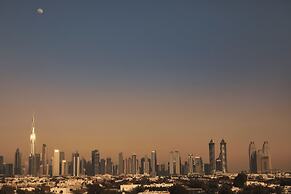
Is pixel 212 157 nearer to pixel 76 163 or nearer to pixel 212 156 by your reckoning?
pixel 212 156

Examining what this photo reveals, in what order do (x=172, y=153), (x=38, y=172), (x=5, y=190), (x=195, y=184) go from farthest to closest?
(x=172, y=153) → (x=38, y=172) → (x=195, y=184) → (x=5, y=190)

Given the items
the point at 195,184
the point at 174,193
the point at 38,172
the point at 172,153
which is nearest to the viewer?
the point at 174,193

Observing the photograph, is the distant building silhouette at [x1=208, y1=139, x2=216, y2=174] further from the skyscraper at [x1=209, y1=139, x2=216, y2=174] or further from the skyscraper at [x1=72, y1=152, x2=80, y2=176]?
the skyscraper at [x1=72, y1=152, x2=80, y2=176]

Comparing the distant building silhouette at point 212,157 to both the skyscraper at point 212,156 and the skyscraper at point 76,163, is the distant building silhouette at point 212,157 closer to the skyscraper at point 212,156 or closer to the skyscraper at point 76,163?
the skyscraper at point 212,156

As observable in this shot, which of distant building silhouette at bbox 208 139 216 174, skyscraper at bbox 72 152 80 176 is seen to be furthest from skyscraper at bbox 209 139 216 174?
skyscraper at bbox 72 152 80 176

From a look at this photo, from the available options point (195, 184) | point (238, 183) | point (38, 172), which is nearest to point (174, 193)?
point (195, 184)

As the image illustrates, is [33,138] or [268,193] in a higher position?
[33,138]

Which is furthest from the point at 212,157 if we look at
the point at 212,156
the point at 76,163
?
the point at 76,163

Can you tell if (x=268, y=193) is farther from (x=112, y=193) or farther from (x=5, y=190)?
(x=5, y=190)

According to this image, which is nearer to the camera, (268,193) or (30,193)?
(268,193)

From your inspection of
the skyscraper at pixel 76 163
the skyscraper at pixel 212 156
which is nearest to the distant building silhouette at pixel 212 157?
the skyscraper at pixel 212 156
